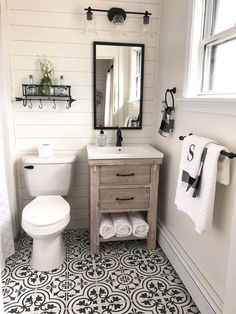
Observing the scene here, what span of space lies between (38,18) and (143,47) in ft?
3.29

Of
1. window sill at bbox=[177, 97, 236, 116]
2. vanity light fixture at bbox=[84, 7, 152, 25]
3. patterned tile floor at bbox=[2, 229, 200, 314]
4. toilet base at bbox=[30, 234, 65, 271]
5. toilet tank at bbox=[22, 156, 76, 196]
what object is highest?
vanity light fixture at bbox=[84, 7, 152, 25]

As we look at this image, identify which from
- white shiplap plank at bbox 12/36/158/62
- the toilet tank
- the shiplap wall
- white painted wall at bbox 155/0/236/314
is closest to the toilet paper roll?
the toilet tank

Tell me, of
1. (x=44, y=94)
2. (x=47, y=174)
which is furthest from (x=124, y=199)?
(x=44, y=94)

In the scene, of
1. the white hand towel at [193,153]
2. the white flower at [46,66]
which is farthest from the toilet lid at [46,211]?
the white flower at [46,66]

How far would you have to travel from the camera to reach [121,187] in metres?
2.21

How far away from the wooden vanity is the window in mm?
717

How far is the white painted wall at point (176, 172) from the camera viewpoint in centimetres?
147

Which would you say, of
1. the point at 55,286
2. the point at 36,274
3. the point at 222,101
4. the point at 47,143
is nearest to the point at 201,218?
the point at 222,101

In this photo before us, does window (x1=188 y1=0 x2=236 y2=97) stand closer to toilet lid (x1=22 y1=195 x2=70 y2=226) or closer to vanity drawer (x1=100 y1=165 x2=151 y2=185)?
vanity drawer (x1=100 y1=165 x2=151 y2=185)

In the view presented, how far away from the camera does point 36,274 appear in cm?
203

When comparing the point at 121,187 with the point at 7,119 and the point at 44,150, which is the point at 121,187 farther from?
the point at 7,119

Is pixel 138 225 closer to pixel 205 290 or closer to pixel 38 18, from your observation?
pixel 205 290

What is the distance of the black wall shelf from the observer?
2.33 meters

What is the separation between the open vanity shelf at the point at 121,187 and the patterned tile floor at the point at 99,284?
0.22 metres
